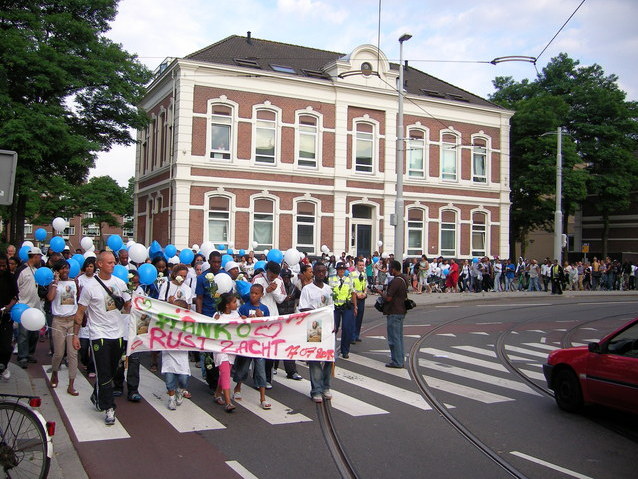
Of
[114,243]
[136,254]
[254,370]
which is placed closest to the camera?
[254,370]

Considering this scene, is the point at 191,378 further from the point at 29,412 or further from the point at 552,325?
the point at 552,325

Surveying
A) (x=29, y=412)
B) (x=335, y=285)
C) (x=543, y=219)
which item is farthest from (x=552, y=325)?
(x=543, y=219)

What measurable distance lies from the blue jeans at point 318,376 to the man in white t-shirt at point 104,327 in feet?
8.24

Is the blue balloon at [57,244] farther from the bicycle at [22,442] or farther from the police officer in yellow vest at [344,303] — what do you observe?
the bicycle at [22,442]

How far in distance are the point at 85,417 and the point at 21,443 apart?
7.35 feet

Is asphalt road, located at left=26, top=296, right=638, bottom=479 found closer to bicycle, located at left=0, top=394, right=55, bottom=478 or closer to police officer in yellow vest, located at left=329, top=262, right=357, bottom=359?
police officer in yellow vest, located at left=329, top=262, right=357, bottom=359

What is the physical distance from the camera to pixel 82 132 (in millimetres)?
25578

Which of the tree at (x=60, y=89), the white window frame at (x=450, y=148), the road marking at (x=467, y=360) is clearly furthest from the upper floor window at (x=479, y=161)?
the road marking at (x=467, y=360)

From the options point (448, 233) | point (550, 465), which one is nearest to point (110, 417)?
point (550, 465)

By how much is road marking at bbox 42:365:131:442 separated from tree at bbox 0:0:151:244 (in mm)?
15551

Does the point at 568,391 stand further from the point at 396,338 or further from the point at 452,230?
the point at 452,230

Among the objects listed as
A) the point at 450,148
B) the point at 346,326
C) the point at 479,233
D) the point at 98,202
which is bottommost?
the point at 346,326

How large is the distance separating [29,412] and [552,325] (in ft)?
50.7

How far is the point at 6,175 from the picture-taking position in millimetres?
5988
